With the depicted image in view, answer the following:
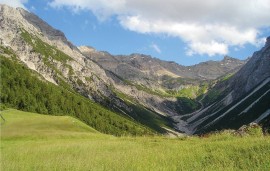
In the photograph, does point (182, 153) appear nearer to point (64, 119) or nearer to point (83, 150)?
point (83, 150)

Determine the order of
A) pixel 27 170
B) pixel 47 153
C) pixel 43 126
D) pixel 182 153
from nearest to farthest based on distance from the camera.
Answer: pixel 27 170 → pixel 182 153 → pixel 47 153 → pixel 43 126

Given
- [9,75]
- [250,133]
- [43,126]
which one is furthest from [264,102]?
[250,133]

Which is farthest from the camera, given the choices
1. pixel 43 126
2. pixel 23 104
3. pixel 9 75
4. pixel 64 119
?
pixel 9 75

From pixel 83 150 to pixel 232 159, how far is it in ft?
34.7

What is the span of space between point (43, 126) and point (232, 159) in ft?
143

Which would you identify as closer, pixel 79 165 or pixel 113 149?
pixel 79 165

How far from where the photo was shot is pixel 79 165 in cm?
1731

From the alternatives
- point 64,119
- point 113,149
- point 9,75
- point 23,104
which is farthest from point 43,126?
point 9,75

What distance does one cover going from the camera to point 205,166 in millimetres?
17422

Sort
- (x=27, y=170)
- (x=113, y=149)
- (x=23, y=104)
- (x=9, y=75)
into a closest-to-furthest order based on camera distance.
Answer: (x=27, y=170)
(x=113, y=149)
(x=23, y=104)
(x=9, y=75)

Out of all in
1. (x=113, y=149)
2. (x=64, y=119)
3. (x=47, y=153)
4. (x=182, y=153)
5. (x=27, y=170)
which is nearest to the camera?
(x=27, y=170)

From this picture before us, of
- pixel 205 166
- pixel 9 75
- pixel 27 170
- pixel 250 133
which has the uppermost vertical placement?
pixel 9 75

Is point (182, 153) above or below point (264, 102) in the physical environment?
below

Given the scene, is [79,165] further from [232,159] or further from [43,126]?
[43,126]
